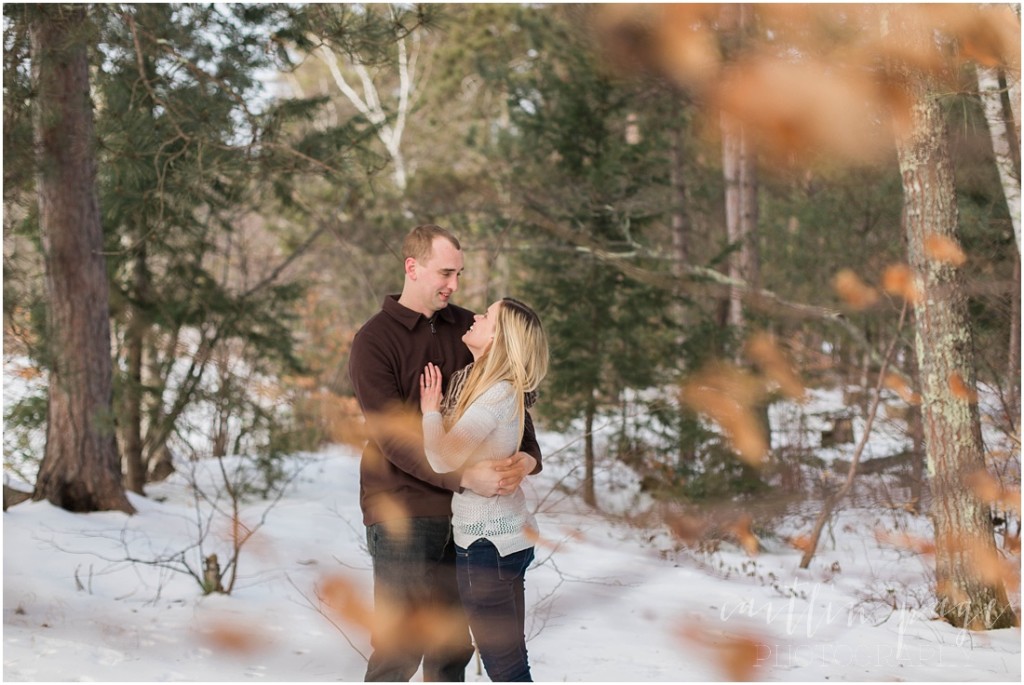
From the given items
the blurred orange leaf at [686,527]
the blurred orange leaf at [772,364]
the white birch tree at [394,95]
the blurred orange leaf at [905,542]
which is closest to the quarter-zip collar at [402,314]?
the blurred orange leaf at [905,542]

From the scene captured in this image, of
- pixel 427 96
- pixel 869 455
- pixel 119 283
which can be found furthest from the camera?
pixel 427 96

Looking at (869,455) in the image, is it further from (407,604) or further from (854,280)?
(407,604)

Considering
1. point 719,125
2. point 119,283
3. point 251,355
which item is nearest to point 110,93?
point 119,283

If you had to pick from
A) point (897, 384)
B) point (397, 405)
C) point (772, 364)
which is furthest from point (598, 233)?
point (397, 405)

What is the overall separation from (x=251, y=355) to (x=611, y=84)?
4.08 m

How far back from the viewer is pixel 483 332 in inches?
115

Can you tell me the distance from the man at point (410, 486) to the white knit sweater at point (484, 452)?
0.30ft

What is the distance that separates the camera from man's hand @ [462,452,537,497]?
2.80m

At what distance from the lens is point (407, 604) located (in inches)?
120

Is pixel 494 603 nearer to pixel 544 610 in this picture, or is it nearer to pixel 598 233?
pixel 544 610

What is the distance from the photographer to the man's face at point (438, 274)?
314cm

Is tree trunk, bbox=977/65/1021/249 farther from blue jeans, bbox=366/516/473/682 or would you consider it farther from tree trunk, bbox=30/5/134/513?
tree trunk, bbox=30/5/134/513

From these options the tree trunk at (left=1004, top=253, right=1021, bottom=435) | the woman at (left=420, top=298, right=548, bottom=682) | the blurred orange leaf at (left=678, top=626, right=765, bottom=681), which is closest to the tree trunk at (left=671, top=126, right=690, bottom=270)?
the tree trunk at (left=1004, top=253, right=1021, bottom=435)

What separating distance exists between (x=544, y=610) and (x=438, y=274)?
258 centimetres
